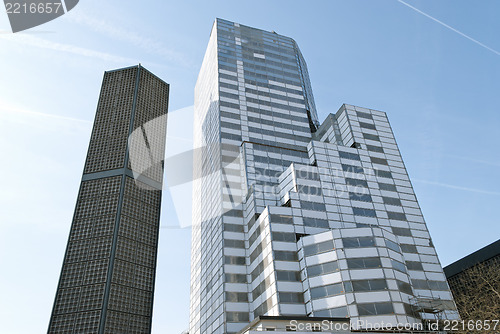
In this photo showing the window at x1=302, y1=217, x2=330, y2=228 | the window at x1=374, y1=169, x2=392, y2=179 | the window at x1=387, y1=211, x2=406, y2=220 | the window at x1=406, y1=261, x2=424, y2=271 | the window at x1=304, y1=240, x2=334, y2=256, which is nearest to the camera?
the window at x1=304, y1=240, x2=334, y2=256

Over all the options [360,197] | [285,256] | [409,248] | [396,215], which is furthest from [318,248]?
[396,215]

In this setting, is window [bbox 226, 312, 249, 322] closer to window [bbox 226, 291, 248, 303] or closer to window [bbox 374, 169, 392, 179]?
window [bbox 226, 291, 248, 303]

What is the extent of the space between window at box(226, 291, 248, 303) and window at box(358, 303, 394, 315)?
21.3 m

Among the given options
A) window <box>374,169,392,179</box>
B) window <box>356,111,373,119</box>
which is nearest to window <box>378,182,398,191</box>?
window <box>374,169,392,179</box>

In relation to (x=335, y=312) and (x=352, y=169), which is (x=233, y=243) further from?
(x=352, y=169)

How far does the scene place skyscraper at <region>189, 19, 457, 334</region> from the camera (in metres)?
51.8

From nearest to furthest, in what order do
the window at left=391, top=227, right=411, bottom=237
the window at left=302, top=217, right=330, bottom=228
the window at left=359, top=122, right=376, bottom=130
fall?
the window at left=302, top=217, right=330, bottom=228, the window at left=391, top=227, right=411, bottom=237, the window at left=359, top=122, right=376, bottom=130

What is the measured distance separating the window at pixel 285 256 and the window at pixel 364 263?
9076mm

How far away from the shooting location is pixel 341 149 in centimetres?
7869

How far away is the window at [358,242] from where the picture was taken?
174ft

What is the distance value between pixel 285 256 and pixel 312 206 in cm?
1201

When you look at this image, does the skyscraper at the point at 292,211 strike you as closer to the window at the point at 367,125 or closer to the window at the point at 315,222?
the window at the point at 315,222

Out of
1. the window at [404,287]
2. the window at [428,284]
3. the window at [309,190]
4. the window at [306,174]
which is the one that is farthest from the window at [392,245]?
the window at [306,174]

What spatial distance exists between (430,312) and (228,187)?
39890 mm
